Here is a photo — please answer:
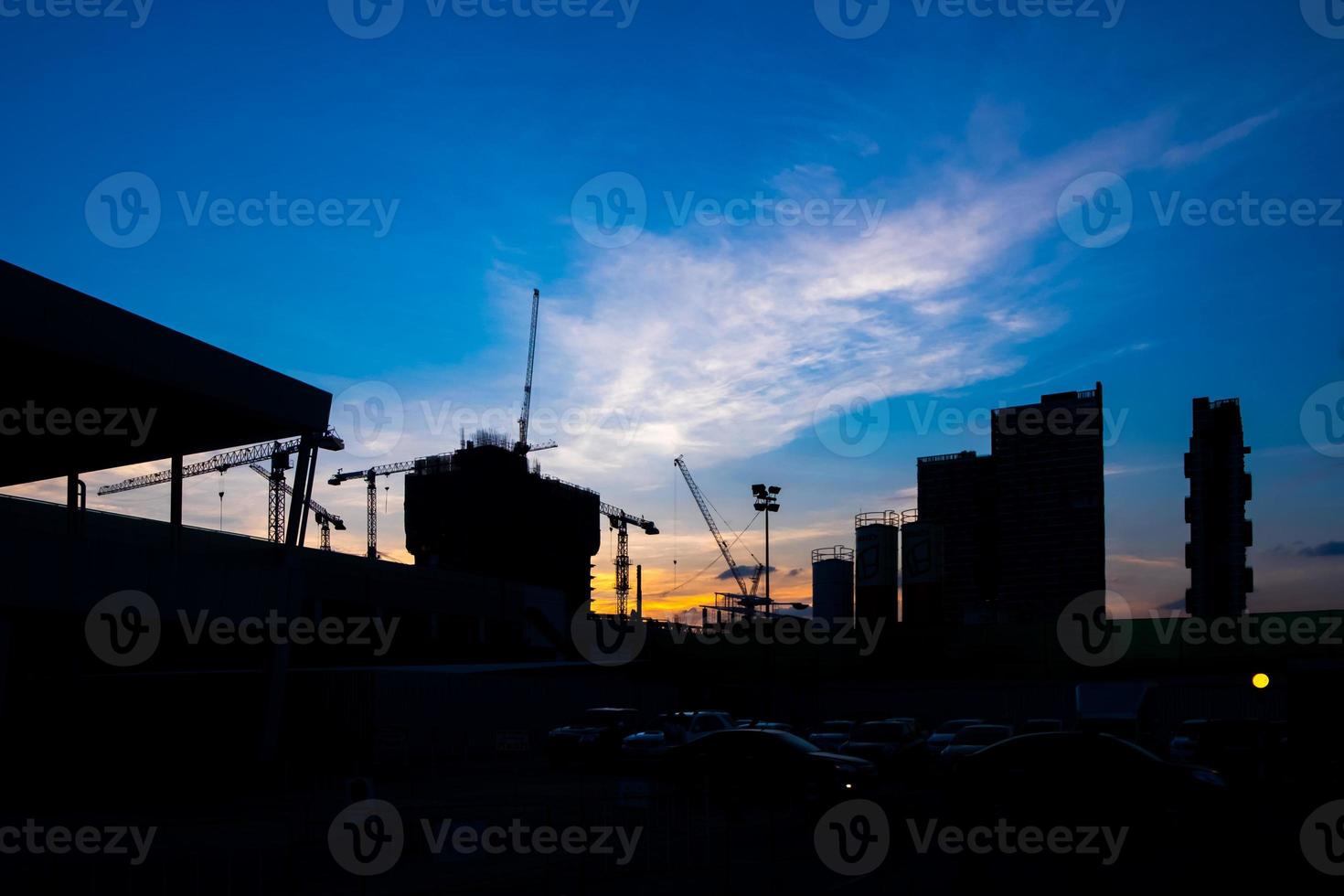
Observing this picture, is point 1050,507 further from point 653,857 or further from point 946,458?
point 653,857

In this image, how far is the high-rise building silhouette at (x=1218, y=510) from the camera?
10600cm

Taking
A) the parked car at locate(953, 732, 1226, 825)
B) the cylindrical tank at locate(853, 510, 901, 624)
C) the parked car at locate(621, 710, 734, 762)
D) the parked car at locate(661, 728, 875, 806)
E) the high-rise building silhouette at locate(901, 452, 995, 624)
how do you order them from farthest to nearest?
1. the high-rise building silhouette at locate(901, 452, 995, 624)
2. the cylindrical tank at locate(853, 510, 901, 624)
3. the parked car at locate(621, 710, 734, 762)
4. the parked car at locate(661, 728, 875, 806)
5. the parked car at locate(953, 732, 1226, 825)

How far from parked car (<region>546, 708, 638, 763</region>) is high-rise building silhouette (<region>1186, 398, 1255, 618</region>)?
8566 cm

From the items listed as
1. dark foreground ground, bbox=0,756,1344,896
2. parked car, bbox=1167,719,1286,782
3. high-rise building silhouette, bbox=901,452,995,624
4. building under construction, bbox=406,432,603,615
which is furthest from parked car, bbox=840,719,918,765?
building under construction, bbox=406,432,603,615

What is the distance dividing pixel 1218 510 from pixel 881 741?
84.4 meters

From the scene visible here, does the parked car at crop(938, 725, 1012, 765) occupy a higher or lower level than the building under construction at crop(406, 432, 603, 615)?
lower

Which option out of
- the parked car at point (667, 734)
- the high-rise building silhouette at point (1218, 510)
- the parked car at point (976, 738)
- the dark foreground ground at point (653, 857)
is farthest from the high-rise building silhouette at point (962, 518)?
the dark foreground ground at point (653, 857)

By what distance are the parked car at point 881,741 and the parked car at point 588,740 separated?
7.50 m

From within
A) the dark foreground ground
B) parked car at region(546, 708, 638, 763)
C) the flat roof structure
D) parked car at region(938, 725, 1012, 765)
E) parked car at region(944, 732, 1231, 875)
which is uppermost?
the flat roof structure

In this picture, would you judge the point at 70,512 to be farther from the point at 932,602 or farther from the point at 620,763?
the point at 932,602

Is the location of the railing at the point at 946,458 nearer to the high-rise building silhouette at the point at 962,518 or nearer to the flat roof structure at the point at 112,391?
the high-rise building silhouette at the point at 962,518

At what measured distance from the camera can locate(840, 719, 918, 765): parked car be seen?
3403 centimetres

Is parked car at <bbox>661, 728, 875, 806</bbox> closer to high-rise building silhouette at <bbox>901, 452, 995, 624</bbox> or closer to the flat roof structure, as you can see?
the flat roof structure

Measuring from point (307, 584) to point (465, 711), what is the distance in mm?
29199
